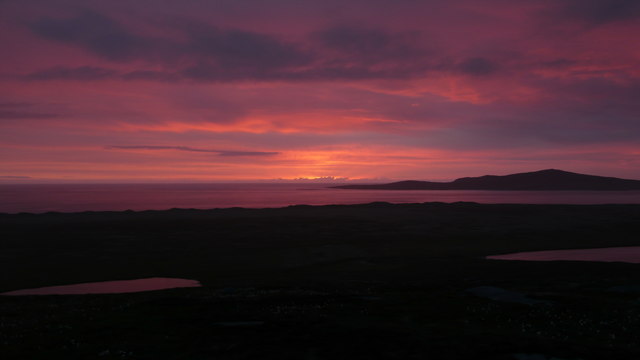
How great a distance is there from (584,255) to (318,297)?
1848 inches

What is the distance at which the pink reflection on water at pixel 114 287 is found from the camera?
4409cm

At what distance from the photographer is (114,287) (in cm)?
4678

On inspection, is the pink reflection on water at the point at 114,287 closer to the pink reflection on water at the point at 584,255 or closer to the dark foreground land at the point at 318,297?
the dark foreground land at the point at 318,297

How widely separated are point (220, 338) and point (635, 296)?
26.8 m

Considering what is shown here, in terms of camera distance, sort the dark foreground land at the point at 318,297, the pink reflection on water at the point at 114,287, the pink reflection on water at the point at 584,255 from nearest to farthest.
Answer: the dark foreground land at the point at 318,297
the pink reflection on water at the point at 114,287
the pink reflection on water at the point at 584,255

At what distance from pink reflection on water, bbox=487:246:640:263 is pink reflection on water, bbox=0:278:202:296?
3683 cm

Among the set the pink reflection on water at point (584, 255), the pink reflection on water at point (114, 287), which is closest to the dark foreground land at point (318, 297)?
the pink reflection on water at point (114, 287)

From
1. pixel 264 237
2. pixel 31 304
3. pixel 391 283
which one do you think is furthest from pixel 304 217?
pixel 31 304

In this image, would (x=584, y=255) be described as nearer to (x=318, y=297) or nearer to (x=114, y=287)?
(x=318, y=297)

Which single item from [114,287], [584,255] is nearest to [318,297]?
[114,287]

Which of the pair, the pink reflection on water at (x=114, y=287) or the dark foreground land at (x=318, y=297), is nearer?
the dark foreground land at (x=318, y=297)

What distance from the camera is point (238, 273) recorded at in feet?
173

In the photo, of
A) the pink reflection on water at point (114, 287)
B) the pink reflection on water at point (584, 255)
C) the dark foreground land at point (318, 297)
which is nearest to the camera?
the dark foreground land at point (318, 297)

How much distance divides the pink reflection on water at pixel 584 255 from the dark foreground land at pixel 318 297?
4.51 metres
